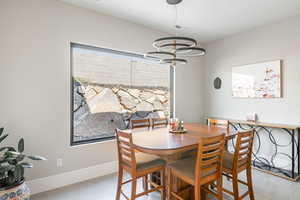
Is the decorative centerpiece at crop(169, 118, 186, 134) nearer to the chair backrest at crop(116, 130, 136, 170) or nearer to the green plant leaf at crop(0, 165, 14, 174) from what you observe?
the chair backrest at crop(116, 130, 136, 170)

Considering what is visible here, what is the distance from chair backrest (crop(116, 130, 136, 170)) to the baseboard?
3.65 feet

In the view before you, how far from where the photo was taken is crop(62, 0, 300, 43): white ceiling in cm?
260

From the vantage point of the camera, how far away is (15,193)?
173cm

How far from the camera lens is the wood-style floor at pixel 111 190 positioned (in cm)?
227

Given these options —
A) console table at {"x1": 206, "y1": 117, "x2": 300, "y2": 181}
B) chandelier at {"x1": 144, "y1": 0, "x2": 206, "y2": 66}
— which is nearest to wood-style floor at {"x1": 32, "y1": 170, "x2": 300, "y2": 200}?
console table at {"x1": 206, "y1": 117, "x2": 300, "y2": 181}

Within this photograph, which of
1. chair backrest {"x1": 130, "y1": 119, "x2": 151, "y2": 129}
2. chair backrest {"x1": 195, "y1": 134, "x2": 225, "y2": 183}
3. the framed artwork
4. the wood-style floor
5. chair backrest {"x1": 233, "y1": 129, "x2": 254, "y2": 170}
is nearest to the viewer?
chair backrest {"x1": 195, "y1": 134, "x2": 225, "y2": 183}

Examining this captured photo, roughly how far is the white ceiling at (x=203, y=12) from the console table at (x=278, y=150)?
1948 mm

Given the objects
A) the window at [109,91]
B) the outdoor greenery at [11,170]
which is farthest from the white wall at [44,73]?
the outdoor greenery at [11,170]

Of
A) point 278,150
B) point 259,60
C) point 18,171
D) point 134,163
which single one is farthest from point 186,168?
point 259,60

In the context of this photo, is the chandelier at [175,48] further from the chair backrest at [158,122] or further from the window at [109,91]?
the chair backrest at [158,122]

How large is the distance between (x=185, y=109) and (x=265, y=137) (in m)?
1.74

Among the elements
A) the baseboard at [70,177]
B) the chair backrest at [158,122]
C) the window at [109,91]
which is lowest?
the baseboard at [70,177]

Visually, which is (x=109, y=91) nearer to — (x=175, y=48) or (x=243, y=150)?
(x=175, y=48)

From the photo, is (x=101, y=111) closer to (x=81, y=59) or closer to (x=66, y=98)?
(x=66, y=98)
